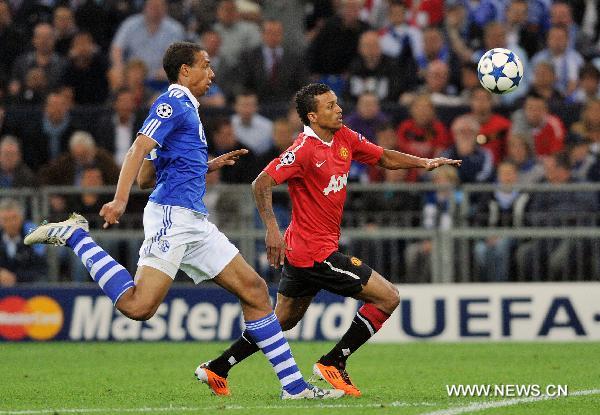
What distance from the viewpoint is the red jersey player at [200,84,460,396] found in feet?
31.8

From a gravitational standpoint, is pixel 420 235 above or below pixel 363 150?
below

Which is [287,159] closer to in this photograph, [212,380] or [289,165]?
[289,165]

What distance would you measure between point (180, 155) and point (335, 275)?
1.51m

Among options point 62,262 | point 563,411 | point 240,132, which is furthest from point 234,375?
point 240,132

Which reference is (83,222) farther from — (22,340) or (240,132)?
(240,132)

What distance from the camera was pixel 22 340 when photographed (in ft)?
50.3

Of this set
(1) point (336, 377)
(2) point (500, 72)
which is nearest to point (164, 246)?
(1) point (336, 377)

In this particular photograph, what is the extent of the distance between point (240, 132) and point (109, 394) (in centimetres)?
746

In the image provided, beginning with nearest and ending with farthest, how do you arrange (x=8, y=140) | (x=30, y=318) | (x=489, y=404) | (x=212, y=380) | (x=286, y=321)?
(x=489, y=404) < (x=212, y=380) < (x=286, y=321) < (x=30, y=318) < (x=8, y=140)

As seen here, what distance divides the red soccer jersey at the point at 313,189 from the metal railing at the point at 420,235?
520 cm

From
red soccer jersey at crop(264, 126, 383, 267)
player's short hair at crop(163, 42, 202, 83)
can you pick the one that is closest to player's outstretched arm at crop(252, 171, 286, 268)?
red soccer jersey at crop(264, 126, 383, 267)

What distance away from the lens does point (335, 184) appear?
9867 millimetres

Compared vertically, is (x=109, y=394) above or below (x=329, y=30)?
below

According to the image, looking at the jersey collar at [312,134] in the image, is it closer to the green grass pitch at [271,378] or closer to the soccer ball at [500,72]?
the green grass pitch at [271,378]
